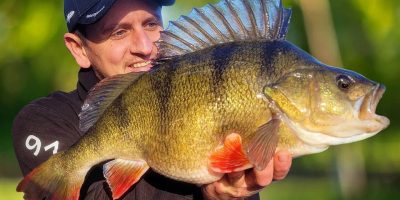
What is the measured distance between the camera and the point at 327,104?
7.50 ft

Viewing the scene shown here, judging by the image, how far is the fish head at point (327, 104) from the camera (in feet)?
7.41

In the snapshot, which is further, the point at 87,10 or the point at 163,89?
the point at 87,10

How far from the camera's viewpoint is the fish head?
2258 millimetres

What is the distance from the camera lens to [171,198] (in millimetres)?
2682

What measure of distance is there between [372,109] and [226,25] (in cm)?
48

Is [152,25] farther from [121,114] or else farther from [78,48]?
[121,114]

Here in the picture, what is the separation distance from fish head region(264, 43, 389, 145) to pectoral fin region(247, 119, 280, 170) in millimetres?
53

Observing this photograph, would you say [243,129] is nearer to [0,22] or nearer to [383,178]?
[383,178]

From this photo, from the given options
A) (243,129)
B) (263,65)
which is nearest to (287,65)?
(263,65)

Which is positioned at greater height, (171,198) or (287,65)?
(287,65)

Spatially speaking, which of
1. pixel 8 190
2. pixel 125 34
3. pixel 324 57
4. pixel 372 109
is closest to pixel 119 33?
pixel 125 34

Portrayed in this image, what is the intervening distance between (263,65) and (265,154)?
0.81 ft

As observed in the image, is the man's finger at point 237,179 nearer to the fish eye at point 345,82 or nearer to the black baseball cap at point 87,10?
the fish eye at point 345,82

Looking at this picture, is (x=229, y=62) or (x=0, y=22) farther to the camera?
(x=0, y=22)
